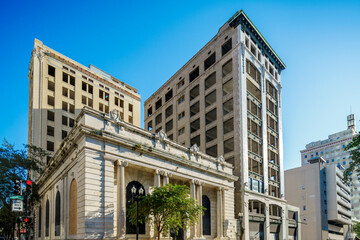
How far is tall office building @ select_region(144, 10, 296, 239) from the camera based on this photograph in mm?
46000

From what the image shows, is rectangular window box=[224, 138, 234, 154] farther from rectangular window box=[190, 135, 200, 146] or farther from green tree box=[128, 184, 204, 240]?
green tree box=[128, 184, 204, 240]

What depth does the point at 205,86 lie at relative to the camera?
5469cm

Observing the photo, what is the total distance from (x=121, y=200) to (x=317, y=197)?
69514 mm

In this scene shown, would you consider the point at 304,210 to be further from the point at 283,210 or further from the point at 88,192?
the point at 88,192

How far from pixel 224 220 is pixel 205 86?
2525 centimetres

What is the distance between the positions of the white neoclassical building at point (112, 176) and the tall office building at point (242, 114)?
9928 millimetres

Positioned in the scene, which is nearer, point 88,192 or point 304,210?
point 88,192

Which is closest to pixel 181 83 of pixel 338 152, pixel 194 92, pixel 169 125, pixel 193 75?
pixel 193 75

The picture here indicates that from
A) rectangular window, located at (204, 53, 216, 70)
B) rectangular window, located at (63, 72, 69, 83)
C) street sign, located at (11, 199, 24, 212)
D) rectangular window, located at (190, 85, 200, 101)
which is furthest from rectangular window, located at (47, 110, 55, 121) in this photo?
street sign, located at (11, 199, 24, 212)

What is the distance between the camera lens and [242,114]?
152 ft

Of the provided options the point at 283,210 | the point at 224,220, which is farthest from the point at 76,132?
the point at 283,210

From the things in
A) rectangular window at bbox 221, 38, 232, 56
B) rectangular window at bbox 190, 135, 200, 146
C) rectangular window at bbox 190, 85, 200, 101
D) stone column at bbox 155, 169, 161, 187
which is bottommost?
stone column at bbox 155, 169, 161, 187

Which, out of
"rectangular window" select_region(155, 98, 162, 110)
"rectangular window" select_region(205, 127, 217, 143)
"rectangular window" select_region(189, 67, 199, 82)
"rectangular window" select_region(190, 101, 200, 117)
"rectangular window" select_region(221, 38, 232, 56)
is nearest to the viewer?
"rectangular window" select_region(221, 38, 232, 56)

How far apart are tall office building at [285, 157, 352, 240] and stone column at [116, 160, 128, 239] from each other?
219ft
